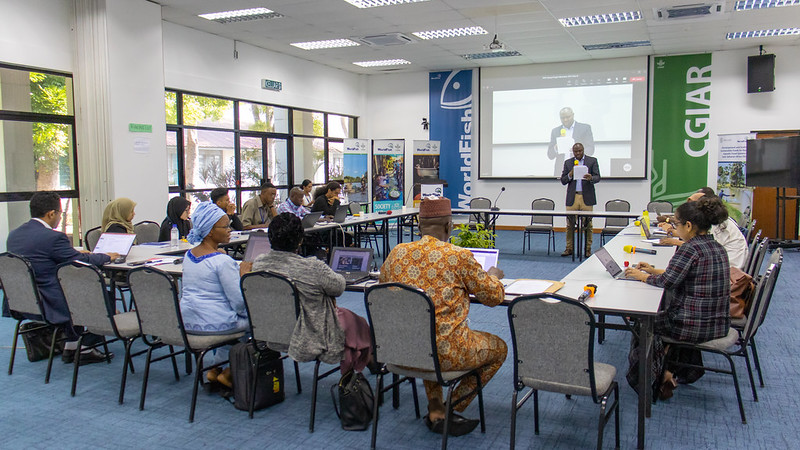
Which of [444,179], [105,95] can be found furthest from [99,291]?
[444,179]

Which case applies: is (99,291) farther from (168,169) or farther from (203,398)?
(168,169)

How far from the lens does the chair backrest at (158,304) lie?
330 cm

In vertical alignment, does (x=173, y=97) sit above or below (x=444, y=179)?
above

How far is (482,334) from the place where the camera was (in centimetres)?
302

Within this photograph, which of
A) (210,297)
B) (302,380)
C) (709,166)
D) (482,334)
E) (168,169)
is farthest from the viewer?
(709,166)

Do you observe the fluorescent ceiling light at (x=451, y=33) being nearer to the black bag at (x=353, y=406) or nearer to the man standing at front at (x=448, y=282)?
the man standing at front at (x=448, y=282)

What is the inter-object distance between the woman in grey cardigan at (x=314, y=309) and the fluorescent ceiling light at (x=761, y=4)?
6.93 m

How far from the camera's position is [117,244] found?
4746 mm

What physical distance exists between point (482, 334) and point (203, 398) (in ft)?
5.88

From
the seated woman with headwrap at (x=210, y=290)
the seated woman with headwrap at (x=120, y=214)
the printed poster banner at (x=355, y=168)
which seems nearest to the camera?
the seated woman with headwrap at (x=210, y=290)

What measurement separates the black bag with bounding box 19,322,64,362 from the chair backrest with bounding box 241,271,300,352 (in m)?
1.91

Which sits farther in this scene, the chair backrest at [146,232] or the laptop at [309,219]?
the laptop at [309,219]

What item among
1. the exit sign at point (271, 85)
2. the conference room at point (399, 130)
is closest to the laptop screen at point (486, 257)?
the conference room at point (399, 130)

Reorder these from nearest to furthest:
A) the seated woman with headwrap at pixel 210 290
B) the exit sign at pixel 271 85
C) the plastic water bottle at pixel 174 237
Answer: the seated woman with headwrap at pixel 210 290 → the plastic water bottle at pixel 174 237 → the exit sign at pixel 271 85
